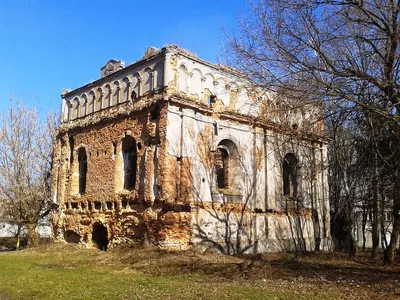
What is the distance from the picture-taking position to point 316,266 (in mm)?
13031

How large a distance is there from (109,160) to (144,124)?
2460mm

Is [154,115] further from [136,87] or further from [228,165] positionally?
[228,165]

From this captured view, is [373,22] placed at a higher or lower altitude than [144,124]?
higher

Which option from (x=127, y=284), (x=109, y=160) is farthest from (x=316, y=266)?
(x=109, y=160)

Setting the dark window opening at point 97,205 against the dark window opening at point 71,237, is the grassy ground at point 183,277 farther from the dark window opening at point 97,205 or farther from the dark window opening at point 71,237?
the dark window opening at point 71,237

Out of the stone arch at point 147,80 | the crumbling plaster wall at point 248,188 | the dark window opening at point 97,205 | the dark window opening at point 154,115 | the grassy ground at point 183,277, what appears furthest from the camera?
the dark window opening at point 97,205

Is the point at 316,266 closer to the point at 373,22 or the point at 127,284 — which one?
the point at 127,284

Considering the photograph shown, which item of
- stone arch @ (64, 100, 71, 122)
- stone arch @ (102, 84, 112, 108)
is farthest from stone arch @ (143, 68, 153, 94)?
stone arch @ (64, 100, 71, 122)

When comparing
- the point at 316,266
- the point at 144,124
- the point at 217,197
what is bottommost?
the point at 316,266

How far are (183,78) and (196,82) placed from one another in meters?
0.65

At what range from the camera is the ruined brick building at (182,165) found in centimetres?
1409

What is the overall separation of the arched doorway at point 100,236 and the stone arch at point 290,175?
319 inches

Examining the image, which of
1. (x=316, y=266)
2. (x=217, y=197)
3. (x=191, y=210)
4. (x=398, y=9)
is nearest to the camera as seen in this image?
(x=398, y=9)

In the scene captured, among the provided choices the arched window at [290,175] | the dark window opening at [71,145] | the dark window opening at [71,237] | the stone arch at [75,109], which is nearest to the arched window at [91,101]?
the stone arch at [75,109]
